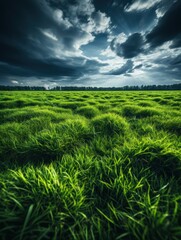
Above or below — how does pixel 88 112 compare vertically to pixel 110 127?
below

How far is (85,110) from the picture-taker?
5.37 meters

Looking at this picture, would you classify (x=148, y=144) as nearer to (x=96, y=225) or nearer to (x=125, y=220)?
(x=125, y=220)

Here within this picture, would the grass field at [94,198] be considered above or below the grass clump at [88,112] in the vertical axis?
above

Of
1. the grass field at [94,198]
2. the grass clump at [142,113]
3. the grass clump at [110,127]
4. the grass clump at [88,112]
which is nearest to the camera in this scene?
the grass field at [94,198]

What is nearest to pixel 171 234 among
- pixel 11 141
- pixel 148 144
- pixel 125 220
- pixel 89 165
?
pixel 125 220

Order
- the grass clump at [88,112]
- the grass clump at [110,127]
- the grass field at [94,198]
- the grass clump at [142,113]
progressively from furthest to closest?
the grass clump at [88,112], the grass clump at [142,113], the grass clump at [110,127], the grass field at [94,198]

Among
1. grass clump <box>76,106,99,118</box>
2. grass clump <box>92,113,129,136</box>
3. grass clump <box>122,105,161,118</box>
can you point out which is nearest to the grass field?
grass clump <box>92,113,129,136</box>

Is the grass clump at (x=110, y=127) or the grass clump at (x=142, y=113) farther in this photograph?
the grass clump at (x=142, y=113)

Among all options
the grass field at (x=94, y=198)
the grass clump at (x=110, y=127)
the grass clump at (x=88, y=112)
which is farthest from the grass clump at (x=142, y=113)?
the grass field at (x=94, y=198)

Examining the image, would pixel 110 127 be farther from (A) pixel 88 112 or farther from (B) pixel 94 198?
(A) pixel 88 112

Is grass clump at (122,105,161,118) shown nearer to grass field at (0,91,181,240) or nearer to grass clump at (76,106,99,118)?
grass clump at (76,106,99,118)

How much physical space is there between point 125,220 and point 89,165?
0.72m

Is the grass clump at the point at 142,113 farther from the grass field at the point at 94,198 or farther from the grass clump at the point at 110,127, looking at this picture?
the grass field at the point at 94,198

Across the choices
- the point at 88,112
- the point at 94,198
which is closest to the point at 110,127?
the point at 94,198
